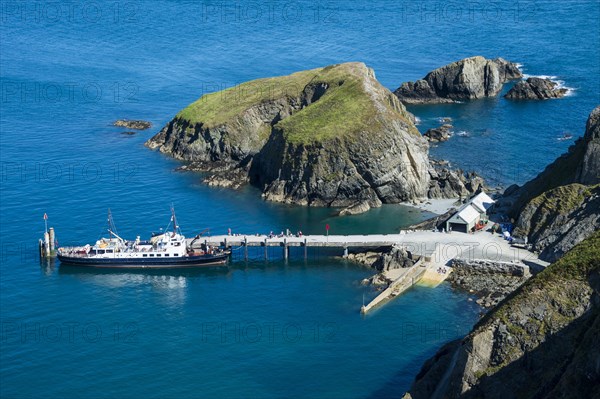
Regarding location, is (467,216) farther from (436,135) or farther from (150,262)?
(436,135)

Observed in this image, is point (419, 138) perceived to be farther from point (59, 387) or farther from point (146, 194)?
point (59, 387)

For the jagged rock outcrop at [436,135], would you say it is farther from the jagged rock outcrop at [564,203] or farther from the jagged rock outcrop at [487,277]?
the jagged rock outcrop at [487,277]

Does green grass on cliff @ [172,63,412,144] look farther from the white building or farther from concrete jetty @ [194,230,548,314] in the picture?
concrete jetty @ [194,230,548,314]

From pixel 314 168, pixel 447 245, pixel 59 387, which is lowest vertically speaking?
pixel 59 387

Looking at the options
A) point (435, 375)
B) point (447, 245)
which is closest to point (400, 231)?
point (447, 245)

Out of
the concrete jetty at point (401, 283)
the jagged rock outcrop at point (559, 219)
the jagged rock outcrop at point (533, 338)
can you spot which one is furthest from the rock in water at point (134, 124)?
the jagged rock outcrop at point (533, 338)

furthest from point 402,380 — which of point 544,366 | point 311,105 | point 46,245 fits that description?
point 311,105
